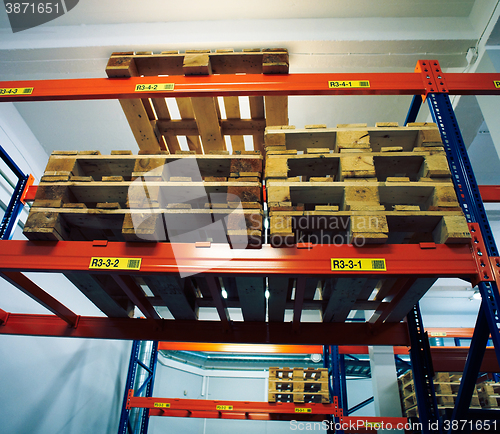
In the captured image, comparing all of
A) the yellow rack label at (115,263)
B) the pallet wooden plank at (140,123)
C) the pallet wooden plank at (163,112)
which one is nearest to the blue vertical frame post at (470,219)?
the yellow rack label at (115,263)

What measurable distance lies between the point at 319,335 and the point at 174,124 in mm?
3228

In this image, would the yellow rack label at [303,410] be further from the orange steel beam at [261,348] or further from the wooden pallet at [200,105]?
the wooden pallet at [200,105]

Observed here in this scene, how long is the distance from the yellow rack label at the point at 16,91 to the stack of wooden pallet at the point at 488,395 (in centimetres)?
983

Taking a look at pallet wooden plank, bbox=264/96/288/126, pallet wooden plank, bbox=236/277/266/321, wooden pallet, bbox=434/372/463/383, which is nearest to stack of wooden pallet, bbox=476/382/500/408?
wooden pallet, bbox=434/372/463/383

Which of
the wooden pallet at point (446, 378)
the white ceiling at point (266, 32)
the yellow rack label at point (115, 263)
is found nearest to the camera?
the yellow rack label at point (115, 263)

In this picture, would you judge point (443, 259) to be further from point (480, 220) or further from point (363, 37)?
point (363, 37)

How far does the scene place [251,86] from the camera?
3.34m

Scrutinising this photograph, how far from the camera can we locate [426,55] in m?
5.32

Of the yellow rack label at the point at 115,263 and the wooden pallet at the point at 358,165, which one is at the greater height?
the wooden pallet at the point at 358,165

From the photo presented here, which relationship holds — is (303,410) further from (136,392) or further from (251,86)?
(251,86)

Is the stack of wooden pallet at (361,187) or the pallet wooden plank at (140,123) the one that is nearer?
the stack of wooden pallet at (361,187)

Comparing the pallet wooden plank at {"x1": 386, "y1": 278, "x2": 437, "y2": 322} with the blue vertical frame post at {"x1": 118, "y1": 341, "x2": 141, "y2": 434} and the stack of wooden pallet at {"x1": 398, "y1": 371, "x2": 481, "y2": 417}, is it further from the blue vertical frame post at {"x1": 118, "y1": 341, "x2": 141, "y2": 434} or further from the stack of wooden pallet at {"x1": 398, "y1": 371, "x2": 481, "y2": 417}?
the blue vertical frame post at {"x1": 118, "y1": 341, "x2": 141, "y2": 434}

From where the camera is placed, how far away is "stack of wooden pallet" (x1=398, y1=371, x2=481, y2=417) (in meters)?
6.91

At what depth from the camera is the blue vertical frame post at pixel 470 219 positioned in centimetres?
233
